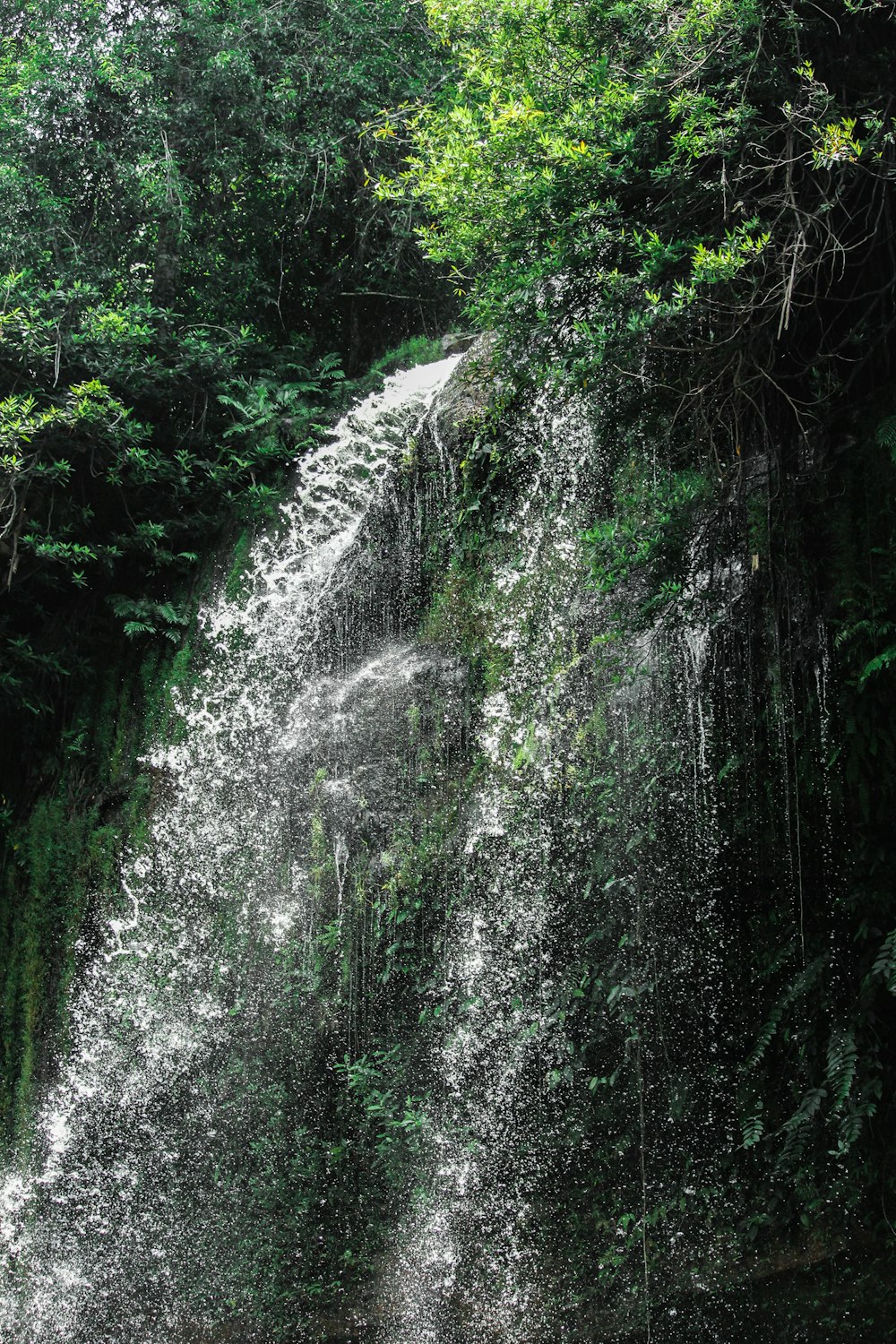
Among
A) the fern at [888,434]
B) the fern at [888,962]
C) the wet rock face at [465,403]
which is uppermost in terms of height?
the wet rock face at [465,403]

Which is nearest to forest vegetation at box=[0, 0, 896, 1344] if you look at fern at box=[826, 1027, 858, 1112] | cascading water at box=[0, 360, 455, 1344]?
fern at box=[826, 1027, 858, 1112]

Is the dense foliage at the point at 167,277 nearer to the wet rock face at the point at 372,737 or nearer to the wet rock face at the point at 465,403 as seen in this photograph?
the wet rock face at the point at 465,403

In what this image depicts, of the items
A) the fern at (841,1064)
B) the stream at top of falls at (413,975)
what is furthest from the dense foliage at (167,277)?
the fern at (841,1064)

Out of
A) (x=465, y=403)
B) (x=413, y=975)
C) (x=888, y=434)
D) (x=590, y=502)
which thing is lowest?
(x=413, y=975)

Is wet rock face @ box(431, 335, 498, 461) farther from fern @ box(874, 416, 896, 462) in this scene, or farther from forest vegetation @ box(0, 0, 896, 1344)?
fern @ box(874, 416, 896, 462)

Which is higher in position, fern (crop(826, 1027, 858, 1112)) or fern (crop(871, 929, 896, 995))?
fern (crop(871, 929, 896, 995))

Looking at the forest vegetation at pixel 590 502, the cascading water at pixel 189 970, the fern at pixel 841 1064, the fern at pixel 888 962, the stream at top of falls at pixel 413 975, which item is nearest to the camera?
the fern at pixel 888 962

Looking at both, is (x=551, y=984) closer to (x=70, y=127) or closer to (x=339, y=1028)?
(x=339, y=1028)

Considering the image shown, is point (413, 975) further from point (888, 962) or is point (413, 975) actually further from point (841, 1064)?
point (888, 962)

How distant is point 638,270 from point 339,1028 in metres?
4.16

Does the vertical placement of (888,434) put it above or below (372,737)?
above

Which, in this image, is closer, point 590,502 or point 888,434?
point 888,434

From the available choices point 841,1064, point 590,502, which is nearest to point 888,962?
point 841,1064

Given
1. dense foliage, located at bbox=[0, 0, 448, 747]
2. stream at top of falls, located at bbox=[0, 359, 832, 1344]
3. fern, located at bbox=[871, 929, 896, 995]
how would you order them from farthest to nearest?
dense foliage, located at bbox=[0, 0, 448, 747] → stream at top of falls, located at bbox=[0, 359, 832, 1344] → fern, located at bbox=[871, 929, 896, 995]
